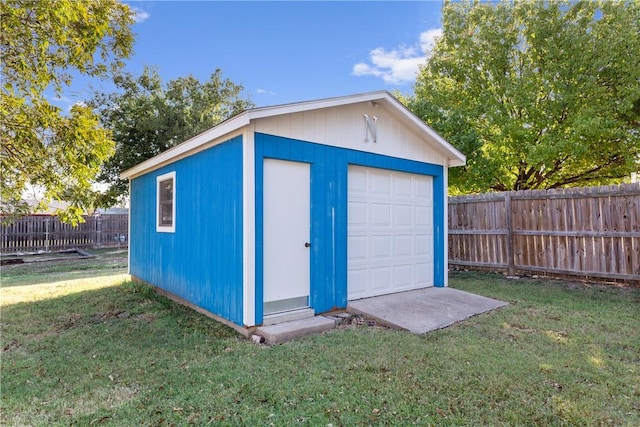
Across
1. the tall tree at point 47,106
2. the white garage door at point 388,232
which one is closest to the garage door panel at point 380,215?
the white garage door at point 388,232

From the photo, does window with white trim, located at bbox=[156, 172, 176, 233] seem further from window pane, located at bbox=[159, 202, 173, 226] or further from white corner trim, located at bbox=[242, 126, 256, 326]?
white corner trim, located at bbox=[242, 126, 256, 326]

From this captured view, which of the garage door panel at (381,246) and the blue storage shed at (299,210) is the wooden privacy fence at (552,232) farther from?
the garage door panel at (381,246)

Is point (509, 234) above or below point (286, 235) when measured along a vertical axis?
below

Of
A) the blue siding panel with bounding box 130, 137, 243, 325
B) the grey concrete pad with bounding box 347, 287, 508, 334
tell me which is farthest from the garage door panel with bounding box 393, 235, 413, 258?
the blue siding panel with bounding box 130, 137, 243, 325

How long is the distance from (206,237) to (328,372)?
2.77 metres

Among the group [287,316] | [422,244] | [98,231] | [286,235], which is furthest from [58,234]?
[422,244]

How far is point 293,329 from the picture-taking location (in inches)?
170

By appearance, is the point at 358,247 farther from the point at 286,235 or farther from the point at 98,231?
the point at 98,231

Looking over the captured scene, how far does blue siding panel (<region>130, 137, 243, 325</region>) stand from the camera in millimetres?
4555

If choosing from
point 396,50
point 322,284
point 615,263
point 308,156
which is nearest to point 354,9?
point 396,50

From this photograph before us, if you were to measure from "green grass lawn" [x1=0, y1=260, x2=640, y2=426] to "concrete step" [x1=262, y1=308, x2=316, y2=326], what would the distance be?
0.40 m

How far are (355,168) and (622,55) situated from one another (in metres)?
9.99

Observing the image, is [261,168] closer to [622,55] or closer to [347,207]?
[347,207]

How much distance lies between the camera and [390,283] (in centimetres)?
620
